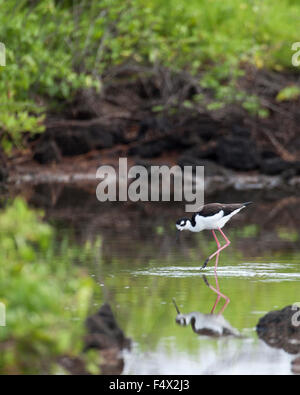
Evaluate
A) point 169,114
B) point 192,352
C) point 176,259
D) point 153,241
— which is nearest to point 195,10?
point 169,114

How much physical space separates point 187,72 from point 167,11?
2110 mm

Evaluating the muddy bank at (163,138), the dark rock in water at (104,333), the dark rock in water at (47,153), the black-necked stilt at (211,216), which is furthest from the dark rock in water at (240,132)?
the dark rock in water at (104,333)

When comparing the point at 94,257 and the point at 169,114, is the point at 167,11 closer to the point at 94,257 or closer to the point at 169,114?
the point at 169,114

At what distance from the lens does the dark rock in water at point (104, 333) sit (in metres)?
7.60

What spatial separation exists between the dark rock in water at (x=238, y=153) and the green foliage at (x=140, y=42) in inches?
49.2

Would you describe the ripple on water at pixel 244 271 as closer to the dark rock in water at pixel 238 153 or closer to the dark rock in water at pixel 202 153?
the dark rock in water at pixel 238 153

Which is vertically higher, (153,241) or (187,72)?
(187,72)

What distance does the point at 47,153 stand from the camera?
2803 cm

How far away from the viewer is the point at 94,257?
13.0 metres

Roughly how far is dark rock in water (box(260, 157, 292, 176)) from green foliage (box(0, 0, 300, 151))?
7.09 ft
